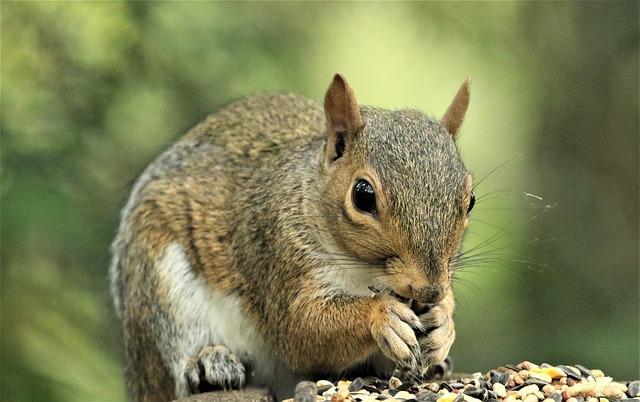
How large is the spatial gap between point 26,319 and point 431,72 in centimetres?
384

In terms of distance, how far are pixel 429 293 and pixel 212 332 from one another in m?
1.22

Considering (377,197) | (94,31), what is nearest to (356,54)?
(94,31)

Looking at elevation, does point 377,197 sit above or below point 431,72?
below

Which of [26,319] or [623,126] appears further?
[623,126]

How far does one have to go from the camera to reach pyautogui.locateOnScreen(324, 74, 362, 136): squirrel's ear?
3314 millimetres

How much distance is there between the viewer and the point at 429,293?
2893mm

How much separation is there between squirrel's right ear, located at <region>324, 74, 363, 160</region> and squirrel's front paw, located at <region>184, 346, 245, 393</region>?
905 millimetres

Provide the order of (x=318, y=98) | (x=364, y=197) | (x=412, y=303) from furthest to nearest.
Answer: (x=318, y=98) → (x=412, y=303) → (x=364, y=197)

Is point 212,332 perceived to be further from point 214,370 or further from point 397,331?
point 397,331

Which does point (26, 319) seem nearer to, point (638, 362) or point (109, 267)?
point (109, 267)

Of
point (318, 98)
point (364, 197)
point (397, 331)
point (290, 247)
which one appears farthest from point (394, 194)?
point (318, 98)

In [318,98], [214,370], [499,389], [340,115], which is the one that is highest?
[318,98]

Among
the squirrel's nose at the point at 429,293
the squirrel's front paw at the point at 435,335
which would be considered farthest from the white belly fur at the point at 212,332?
the squirrel's nose at the point at 429,293

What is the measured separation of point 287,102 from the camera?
461cm
